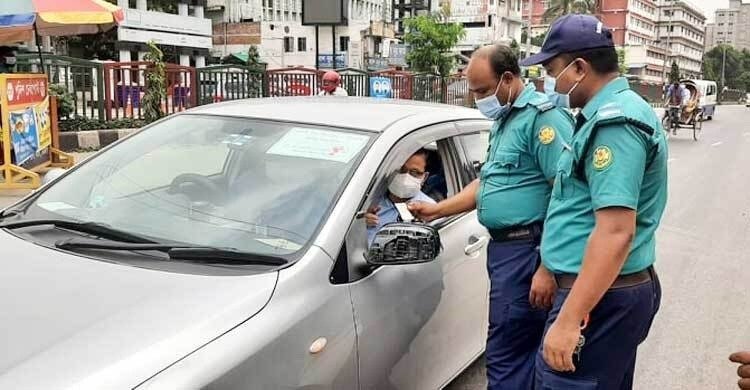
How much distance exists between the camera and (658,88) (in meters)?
56.8

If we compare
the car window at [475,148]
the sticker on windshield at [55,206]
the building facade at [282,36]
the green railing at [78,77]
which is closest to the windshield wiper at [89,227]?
the sticker on windshield at [55,206]

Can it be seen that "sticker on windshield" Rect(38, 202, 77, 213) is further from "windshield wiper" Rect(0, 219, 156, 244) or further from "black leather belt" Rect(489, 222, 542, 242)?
"black leather belt" Rect(489, 222, 542, 242)

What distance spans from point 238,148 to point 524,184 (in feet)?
3.99

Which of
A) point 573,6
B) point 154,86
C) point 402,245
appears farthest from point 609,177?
point 573,6

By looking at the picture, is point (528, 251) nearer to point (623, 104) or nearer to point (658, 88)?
point (623, 104)

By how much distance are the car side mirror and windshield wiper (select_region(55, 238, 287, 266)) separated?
0.36 metres

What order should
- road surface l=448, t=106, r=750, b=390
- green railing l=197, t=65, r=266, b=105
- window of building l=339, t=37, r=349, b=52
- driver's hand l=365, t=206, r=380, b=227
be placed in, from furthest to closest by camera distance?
window of building l=339, t=37, r=349, b=52
green railing l=197, t=65, r=266, b=105
road surface l=448, t=106, r=750, b=390
driver's hand l=365, t=206, r=380, b=227

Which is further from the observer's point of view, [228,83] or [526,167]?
[228,83]

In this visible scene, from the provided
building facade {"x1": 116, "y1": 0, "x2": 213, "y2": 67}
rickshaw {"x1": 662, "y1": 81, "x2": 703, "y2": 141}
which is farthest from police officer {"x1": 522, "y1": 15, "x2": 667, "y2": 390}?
building facade {"x1": 116, "y1": 0, "x2": 213, "y2": 67}

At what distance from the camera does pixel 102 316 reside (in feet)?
6.15

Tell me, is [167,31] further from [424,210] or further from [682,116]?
[424,210]

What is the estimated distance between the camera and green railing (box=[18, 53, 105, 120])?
11.9 m

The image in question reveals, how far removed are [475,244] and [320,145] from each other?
0.97 meters

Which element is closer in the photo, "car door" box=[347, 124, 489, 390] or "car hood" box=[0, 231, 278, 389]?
"car hood" box=[0, 231, 278, 389]
